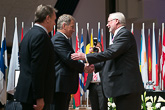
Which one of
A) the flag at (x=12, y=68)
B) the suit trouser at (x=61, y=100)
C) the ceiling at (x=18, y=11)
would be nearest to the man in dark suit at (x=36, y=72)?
the suit trouser at (x=61, y=100)

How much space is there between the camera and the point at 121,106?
265 centimetres

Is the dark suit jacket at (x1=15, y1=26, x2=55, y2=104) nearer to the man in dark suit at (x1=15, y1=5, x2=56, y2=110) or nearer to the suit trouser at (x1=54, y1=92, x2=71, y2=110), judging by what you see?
the man in dark suit at (x1=15, y1=5, x2=56, y2=110)

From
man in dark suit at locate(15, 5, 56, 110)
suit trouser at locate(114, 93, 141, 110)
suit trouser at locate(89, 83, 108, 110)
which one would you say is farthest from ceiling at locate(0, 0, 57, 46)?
man in dark suit at locate(15, 5, 56, 110)

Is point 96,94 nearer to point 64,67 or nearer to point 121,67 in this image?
point 64,67

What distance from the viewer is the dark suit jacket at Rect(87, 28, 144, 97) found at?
2.64 metres

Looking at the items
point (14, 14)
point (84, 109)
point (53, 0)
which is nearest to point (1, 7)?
point (14, 14)

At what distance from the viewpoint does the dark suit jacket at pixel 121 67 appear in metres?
2.64

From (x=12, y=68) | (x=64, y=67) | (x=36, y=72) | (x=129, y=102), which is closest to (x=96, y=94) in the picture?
(x=64, y=67)

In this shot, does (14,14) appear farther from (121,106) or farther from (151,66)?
(121,106)

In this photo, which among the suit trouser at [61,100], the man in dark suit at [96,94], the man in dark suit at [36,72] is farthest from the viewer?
the man in dark suit at [96,94]

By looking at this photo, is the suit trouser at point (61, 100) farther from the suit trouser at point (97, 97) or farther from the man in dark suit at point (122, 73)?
the suit trouser at point (97, 97)

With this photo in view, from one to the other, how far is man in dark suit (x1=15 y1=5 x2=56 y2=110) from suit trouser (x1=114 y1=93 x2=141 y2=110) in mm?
861

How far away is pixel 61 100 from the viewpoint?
9.30ft

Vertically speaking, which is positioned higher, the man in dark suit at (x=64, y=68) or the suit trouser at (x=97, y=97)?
the man in dark suit at (x=64, y=68)
